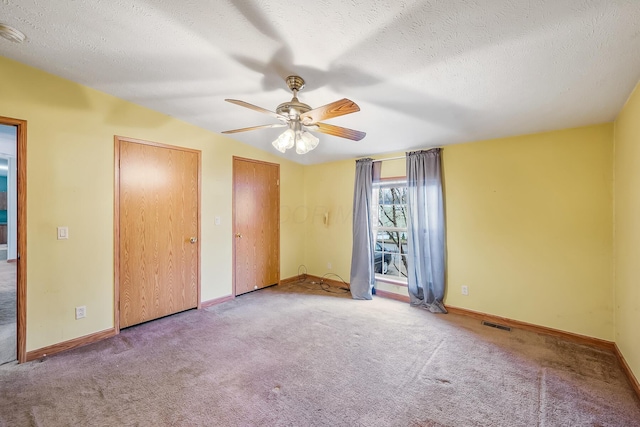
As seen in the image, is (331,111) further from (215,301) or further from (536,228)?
(215,301)

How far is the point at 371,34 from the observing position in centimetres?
162

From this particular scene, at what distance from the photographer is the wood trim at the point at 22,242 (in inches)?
89.8

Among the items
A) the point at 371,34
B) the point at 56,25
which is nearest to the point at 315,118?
Answer: the point at 371,34

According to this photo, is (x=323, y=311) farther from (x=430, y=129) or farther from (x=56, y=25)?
(x=56, y=25)

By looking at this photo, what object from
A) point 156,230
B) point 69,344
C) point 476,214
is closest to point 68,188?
point 156,230

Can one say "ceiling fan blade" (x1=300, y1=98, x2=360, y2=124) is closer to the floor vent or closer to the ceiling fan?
the ceiling fan

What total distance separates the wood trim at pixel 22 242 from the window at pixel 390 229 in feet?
12.8

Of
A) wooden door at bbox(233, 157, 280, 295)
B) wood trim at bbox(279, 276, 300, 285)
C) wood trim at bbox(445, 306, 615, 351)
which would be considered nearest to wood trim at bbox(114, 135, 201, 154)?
wooden door at bbox(233, 157, 280, 295)

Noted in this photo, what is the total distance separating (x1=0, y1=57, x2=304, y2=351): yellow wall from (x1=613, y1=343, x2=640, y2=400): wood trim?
4554mm

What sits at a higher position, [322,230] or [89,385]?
[322,230]

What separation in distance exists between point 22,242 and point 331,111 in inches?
113

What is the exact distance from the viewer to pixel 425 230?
3.50m

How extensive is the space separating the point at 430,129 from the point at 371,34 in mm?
1662

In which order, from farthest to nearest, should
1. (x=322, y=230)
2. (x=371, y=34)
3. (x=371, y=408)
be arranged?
(x=322, y=230), (x=371, y=408), (x=371, y=34)
